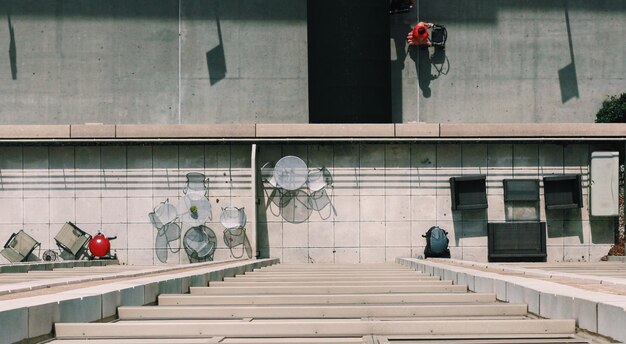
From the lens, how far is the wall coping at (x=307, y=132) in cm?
2953

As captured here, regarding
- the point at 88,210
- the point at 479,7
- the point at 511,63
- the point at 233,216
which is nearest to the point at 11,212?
the point at 88,210

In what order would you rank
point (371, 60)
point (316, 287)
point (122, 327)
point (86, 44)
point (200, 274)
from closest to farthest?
point (122, 327)
point (316, 287)
point (200, 274)
point (371, 60)
point (86, 44)

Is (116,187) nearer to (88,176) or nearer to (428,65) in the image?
(88,176)

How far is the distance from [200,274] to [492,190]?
17.3m

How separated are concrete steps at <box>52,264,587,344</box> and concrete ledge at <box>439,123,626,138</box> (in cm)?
1644

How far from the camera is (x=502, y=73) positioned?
37.0 meters

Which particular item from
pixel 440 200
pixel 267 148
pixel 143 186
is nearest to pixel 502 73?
pixel 440 200

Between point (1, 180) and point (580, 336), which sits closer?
point (580, 336)

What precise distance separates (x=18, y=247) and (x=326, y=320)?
22192 mm

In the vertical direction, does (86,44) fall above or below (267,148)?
above

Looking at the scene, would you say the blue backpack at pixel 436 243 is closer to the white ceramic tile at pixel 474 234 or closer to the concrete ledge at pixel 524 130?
the white ceramic tile at pixel 474 234

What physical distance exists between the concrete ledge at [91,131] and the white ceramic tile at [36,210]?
2.17 m

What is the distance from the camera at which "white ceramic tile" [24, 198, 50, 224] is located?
29.7 metres

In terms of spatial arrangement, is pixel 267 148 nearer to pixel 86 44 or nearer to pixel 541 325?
pixel 86 44
